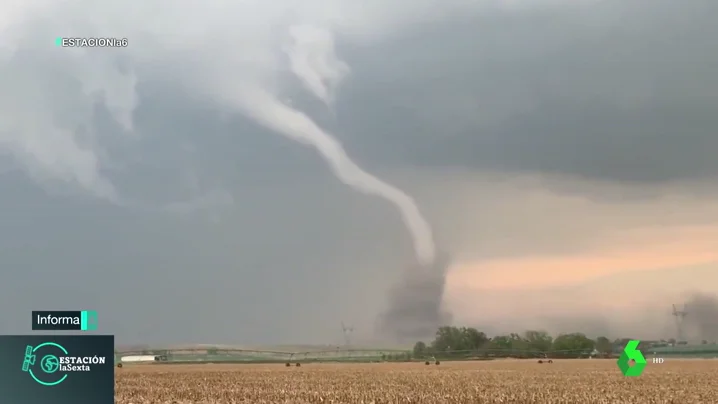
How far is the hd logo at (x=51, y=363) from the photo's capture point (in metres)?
22.0

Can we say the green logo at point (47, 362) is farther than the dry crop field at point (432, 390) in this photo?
No

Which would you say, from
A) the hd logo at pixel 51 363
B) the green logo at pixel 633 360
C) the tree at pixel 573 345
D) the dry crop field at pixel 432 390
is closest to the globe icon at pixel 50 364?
the hd logo at pixel 51 363

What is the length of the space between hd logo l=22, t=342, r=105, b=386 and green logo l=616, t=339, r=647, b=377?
33.0 m

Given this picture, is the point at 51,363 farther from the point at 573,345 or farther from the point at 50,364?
the point at 573,345

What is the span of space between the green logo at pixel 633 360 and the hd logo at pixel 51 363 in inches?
1297

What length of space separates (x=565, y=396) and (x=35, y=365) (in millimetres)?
21005

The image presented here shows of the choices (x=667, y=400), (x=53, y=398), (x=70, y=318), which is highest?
(x=70, y=318)

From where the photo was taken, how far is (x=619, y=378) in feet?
131

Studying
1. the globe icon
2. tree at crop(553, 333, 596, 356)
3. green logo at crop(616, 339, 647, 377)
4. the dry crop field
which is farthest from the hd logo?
tree at crop(553, 333, 596, 356)

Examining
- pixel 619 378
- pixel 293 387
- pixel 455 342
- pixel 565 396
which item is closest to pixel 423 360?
pixel 455 342

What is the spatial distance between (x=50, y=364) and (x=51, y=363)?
0.18 feet

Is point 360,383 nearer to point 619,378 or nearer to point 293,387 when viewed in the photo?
point 293,387

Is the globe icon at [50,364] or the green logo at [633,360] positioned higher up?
the globe icon at [50,364]

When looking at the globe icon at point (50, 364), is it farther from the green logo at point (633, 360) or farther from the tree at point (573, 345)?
the tree at point (573, 345)
